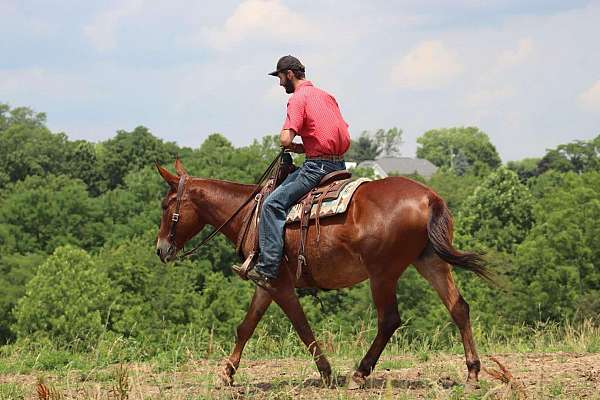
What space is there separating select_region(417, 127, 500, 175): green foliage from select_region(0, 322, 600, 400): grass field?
151m

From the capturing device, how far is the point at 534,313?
4831 cm

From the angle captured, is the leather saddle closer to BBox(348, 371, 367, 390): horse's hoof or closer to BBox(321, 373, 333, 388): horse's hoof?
BBox(321, 373, 333, 388): horse's hoof

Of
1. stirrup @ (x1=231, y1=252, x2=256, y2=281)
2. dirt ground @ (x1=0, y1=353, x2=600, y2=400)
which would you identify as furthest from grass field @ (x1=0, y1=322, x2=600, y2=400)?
stirrup @ (x1=231, y1=252, x2=256, y2=281)

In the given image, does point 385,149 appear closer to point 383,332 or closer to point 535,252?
point 535,252

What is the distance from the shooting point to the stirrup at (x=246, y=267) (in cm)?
862

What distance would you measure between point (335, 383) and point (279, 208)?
69.2 inches

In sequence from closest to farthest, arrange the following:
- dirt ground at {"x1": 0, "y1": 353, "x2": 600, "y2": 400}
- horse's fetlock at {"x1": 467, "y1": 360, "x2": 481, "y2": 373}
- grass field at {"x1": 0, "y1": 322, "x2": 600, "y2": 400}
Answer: dirt ground at {"x1": 0, "y1": 353, "x2": 600, "y2": 400} < grass field at {"x1": 0, "y1": 322, "x2": 600, "y2": 400} < horse's fetlock at {"x1": 467, "y1": 360, "x2": 481, "y2": 373}

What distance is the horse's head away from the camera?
9.62 meters

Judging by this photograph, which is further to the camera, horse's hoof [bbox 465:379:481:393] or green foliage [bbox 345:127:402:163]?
green foliage [bbox 345:127:402:163]

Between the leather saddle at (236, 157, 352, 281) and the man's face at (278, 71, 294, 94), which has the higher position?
the man's face at (278, 71, 294, 94)

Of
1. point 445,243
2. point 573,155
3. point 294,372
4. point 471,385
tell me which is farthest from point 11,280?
point 573,155

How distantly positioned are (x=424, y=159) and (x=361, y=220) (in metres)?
171

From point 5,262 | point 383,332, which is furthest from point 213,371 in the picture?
point 5,262

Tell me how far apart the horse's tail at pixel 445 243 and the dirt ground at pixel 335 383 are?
2.76 ft
